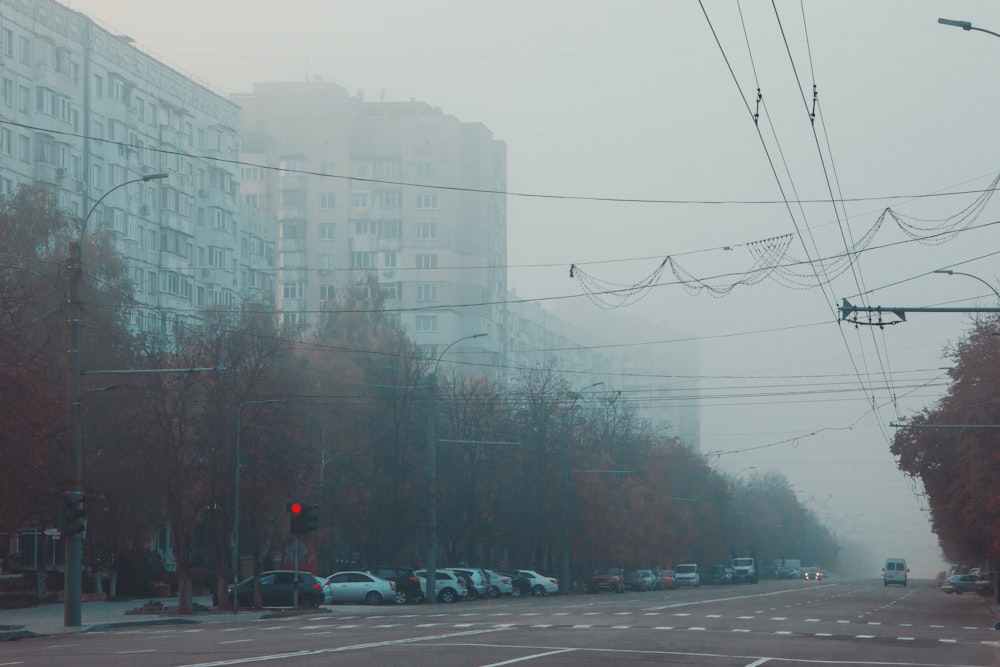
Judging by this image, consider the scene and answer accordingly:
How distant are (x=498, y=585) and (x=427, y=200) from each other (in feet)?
265

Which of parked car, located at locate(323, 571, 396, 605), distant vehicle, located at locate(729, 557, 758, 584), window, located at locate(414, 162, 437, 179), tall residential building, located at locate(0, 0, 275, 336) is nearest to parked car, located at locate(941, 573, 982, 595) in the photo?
distant vehicle, located at locate(729, 557, 758, 584)

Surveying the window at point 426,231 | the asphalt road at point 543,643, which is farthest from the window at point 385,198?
the asphalt road at point 543,643

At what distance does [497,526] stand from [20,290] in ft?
124

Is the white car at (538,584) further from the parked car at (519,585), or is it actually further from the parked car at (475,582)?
the parked car at (475,582)

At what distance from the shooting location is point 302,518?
4094cm

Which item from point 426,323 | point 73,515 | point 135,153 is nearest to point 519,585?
point 73,515

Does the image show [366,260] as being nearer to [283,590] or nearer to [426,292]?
[426,292]

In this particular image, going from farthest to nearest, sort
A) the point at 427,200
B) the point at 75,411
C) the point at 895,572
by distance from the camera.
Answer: the point at 427,200, the point at 895,572, the point at 75,411

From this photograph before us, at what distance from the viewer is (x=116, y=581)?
58.9m

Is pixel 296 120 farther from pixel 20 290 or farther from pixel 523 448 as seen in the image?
pixel 20 290

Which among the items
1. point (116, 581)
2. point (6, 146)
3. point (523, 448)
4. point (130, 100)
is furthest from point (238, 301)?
point (116, 581)

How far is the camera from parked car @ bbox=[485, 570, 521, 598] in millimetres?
66750

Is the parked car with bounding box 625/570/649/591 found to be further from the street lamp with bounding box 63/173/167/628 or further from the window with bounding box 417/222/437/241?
the window with bounding box 417/222/437/241

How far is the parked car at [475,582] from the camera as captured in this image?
62.1 metres
